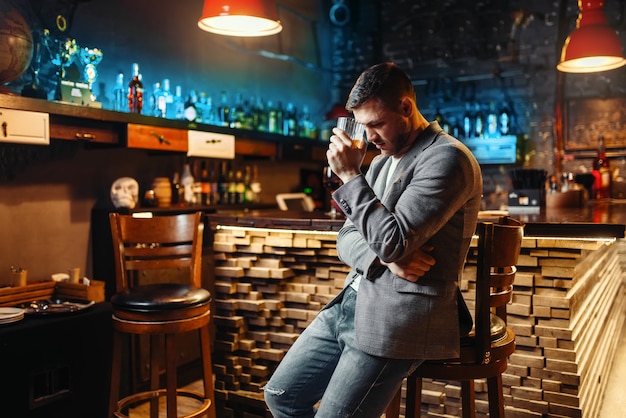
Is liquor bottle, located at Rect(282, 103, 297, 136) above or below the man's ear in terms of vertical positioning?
above

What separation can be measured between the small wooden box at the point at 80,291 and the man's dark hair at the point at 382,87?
2.03m

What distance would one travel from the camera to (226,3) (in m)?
2.74

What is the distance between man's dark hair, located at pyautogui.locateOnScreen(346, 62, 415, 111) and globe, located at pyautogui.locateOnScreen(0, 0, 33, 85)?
6.43 feet

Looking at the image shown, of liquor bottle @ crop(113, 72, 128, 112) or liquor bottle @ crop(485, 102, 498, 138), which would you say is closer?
liquor bottle @ crop(113, 72, 128, 112)

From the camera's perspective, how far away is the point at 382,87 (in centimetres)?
161

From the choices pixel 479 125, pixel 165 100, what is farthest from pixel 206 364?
pixel 479 125

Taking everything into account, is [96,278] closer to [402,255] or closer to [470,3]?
[402,255]

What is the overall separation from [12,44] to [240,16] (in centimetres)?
107

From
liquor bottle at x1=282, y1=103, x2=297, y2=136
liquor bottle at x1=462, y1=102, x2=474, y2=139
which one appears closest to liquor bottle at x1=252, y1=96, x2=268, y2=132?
liquor bottle at x1=282, y1=103, x2=297, y2=136

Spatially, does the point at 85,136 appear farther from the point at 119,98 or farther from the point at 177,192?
the point at 177,192

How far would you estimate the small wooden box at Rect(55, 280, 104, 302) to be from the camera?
308 centimetres

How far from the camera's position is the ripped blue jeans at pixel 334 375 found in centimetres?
158

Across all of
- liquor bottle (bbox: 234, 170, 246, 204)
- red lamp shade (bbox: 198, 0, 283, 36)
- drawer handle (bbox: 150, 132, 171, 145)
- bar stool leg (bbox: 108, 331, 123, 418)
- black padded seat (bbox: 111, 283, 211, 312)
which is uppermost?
red lamp shade (bbox: 198, 0, 283, 36)

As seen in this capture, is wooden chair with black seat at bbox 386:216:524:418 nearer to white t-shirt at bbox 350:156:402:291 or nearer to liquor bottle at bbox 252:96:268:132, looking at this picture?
white t-shirt at bbox 350:156:402:291
